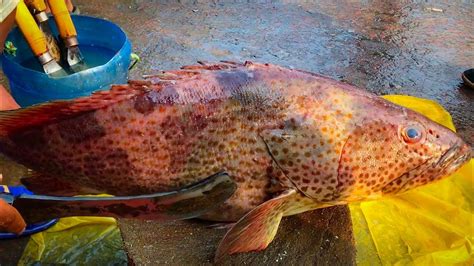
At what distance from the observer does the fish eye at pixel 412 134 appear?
6.68ft

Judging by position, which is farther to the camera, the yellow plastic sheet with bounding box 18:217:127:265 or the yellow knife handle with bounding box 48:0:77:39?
the yellow knife handle with bounding box 48:0:77:39

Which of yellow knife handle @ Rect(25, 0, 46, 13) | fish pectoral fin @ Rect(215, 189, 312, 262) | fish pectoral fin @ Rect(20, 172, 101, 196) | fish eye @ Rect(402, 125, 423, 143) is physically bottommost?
fish pectoral fin @ Rect(215, 189, 312, 262)

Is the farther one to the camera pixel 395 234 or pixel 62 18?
pixel 62 18

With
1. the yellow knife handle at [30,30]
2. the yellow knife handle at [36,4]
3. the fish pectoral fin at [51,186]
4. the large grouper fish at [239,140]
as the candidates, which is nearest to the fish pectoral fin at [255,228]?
the large grouper fish at [239,140]

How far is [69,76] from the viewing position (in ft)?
10.2

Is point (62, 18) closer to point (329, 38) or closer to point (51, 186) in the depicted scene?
point (51, 186)

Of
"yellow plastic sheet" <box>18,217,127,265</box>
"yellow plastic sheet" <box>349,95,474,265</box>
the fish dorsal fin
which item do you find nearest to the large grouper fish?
the fish dorsal fin

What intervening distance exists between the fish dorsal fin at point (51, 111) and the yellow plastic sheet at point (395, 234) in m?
1.26

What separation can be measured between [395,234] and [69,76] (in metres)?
2.19

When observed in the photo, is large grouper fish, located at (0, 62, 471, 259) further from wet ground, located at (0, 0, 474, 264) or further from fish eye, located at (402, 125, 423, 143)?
wet ground, located at (0, 0, 474, 264)

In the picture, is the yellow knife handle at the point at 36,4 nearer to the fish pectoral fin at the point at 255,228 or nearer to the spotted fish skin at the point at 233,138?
the spotted fish skin at the point at 233,138

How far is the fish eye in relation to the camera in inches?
80.1

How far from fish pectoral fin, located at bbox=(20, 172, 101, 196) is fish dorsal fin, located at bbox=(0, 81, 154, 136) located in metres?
0.27

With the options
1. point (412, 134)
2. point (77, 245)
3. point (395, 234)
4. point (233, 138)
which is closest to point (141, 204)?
point (233, 138)
